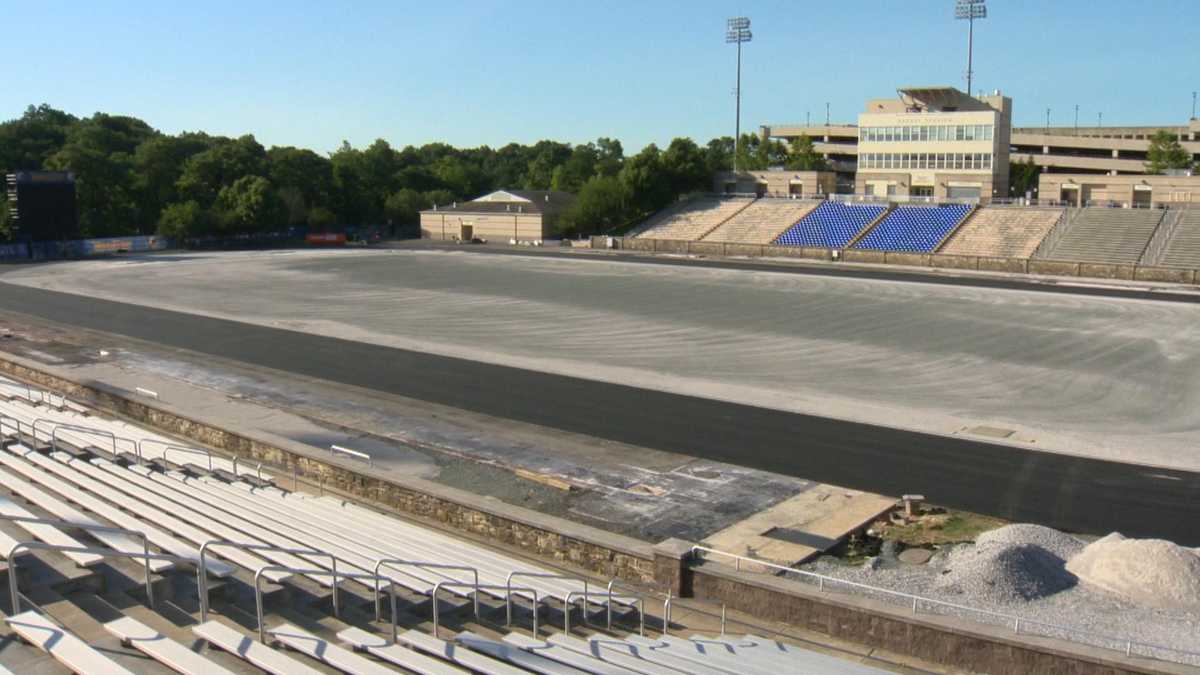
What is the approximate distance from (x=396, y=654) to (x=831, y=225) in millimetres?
78152

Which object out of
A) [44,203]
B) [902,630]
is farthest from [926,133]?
[902,630]

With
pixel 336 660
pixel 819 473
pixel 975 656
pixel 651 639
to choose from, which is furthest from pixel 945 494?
pixel 336 660

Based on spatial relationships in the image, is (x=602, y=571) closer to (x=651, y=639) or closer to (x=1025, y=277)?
(x=651, y=639)

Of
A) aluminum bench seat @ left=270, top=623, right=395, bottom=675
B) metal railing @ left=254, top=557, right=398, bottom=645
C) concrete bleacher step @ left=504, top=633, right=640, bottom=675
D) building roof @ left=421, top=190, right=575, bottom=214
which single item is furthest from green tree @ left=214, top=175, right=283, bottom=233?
aluminum bench seat @ left=270, top=623, right=395, bottom=675

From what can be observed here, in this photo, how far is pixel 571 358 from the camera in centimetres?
3622

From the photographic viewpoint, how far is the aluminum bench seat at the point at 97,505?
1085cm

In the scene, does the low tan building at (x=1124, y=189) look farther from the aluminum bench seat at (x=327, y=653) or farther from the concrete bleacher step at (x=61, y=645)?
the concrete bleacher step at (x=61, y=645)

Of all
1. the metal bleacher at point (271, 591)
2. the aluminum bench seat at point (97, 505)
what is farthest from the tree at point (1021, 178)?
the aluminum bench seat at point (97, 505)

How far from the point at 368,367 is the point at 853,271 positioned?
139ft

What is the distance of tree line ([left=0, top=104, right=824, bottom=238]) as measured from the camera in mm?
96625

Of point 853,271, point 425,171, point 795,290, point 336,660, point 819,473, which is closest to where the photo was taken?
point 336,660

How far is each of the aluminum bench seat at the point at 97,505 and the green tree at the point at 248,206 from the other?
86.9 m

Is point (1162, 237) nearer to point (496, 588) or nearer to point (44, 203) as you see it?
point (496, 588)

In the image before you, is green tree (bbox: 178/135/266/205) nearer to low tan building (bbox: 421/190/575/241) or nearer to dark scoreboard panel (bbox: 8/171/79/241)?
low tan building (bbox: 421/190/575/241)
